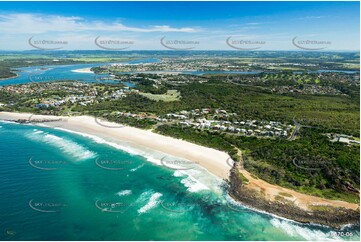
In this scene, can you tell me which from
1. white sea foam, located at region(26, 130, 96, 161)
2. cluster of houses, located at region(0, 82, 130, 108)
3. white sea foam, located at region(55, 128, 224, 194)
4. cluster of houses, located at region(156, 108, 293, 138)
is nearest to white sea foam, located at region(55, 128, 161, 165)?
white sea foam, located at region(55, 128, 224, 194)

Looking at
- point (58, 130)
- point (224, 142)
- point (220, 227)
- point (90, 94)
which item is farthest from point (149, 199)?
point (90, 94)

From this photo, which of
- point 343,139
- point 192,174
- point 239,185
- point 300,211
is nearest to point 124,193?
point 192,174

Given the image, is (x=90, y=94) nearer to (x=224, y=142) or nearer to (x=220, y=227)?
(x=224, y=142)

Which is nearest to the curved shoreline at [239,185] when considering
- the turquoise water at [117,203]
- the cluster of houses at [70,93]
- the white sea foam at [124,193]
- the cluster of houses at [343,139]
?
the turquoise water at [117,203]

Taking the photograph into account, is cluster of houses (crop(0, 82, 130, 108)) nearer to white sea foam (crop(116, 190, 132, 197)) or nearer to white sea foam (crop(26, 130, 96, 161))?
white sea foam (crop(26, 130, 96, 161))

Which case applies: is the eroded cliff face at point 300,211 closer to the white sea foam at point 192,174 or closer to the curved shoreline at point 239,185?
the curved shoreline at point 239,185

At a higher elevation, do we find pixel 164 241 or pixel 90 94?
pixel 90 94
